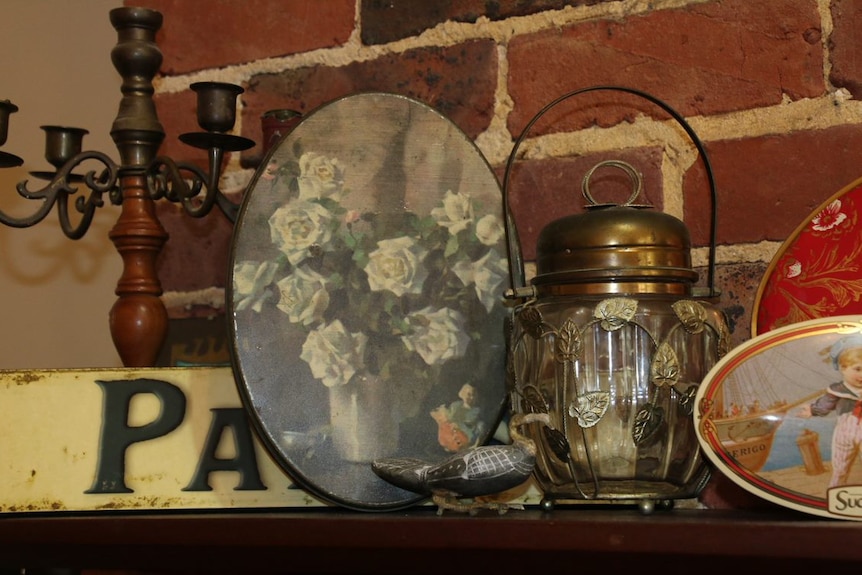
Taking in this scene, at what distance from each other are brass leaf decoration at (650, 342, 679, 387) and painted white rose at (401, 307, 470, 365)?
151 mm

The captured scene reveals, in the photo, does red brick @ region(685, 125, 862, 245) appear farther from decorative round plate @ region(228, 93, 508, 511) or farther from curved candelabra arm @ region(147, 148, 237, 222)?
curved candelabra arm @ region(147, 148, 237, 222)

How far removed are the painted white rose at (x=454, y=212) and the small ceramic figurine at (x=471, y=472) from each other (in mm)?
158

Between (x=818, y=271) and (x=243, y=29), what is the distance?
0.58 m

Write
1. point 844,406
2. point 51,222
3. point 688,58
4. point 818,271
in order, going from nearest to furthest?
1. point 844,406
2. point 818,271
3. point 688,58
4. point 51,222

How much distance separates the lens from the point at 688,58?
0.81 meters

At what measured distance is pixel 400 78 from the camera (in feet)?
2.97

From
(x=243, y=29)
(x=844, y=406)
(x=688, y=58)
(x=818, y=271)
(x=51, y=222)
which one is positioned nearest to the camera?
(x=844, y=406)

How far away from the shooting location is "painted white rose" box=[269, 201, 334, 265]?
723 millimetres

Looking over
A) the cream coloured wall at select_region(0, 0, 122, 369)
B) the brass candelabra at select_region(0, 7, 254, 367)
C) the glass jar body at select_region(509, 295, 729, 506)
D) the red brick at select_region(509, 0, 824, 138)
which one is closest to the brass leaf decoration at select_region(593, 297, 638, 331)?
the glass jar body at select_region(509, 295, 729, 506)

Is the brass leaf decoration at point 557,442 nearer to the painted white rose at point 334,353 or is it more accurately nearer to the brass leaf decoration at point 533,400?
the brass leaf decoration at point 533,400

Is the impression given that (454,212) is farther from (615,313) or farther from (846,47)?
(846,47)

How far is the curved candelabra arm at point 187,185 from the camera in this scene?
0.81 meters

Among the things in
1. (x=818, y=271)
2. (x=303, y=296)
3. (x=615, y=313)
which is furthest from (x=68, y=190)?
(x=818, y=271)

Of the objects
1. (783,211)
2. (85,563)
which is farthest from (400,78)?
(85,563)
